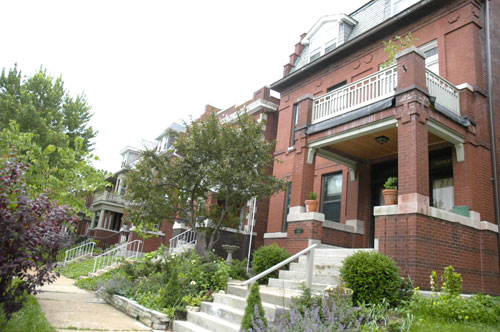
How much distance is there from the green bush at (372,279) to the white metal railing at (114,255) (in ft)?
34.7

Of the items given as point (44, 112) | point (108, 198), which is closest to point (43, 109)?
point (44, 112)

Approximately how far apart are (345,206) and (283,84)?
6810mm

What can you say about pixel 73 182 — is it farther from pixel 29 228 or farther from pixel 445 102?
pixel 445 102

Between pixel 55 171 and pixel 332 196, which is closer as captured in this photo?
pixel 55 171

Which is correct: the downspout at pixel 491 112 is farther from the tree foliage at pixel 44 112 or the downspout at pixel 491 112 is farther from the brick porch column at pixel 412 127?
the tree foliage at pixel 44 112

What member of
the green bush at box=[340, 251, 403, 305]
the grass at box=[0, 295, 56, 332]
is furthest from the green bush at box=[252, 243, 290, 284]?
the grass at box=[0, 295, 56, 332]

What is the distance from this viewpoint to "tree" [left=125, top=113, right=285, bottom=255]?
11.6 meters

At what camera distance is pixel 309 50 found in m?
17.2

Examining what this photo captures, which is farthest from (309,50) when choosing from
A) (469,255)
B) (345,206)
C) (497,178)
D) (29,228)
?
(29,228)

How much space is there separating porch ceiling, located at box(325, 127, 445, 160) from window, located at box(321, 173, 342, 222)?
5.96 feet

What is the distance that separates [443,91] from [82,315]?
395 inches

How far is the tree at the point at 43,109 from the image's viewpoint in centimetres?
1897

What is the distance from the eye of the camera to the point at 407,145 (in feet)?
27.8

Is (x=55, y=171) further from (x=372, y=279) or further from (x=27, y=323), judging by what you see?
(x=372, y=279)
